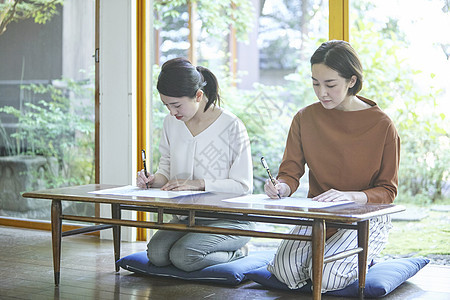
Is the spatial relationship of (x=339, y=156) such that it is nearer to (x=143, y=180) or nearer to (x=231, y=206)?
(x=231, y=206)

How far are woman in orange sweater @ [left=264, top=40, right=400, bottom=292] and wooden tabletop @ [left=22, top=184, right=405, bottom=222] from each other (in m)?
0.24

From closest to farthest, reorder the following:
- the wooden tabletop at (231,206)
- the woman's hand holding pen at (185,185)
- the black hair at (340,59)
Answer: the wooden tabletop at (231,206)
the black hair at (340,59)
the woman's hand holding pen at (185,185)

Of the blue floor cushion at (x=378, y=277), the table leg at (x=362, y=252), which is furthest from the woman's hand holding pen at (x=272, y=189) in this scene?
the blue floor cushion at (x=378, y=277)

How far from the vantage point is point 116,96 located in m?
4.85

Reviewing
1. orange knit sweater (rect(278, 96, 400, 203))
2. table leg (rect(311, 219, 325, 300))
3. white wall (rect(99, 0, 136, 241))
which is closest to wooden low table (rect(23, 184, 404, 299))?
table leg (rect(311, 219, 325, 300))

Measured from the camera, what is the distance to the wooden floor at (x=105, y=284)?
3254 mm

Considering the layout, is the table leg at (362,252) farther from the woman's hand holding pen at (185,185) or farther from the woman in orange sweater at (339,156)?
the woman's hand holding pen at (185,185)

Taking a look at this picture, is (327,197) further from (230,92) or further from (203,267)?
(230,92)

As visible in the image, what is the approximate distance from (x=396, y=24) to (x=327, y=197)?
64.6 inches

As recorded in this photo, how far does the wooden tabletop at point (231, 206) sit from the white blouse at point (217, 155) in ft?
1.06

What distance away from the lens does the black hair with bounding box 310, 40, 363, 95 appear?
304 cm

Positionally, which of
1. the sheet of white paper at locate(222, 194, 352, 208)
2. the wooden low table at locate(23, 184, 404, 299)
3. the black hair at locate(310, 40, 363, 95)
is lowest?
the wooden low table at locate(23, 184, 404, 299)

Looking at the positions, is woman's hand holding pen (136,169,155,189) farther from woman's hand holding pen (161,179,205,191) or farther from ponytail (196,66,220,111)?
ponytail (196,66,220,111)

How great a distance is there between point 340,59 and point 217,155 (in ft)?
2.89
